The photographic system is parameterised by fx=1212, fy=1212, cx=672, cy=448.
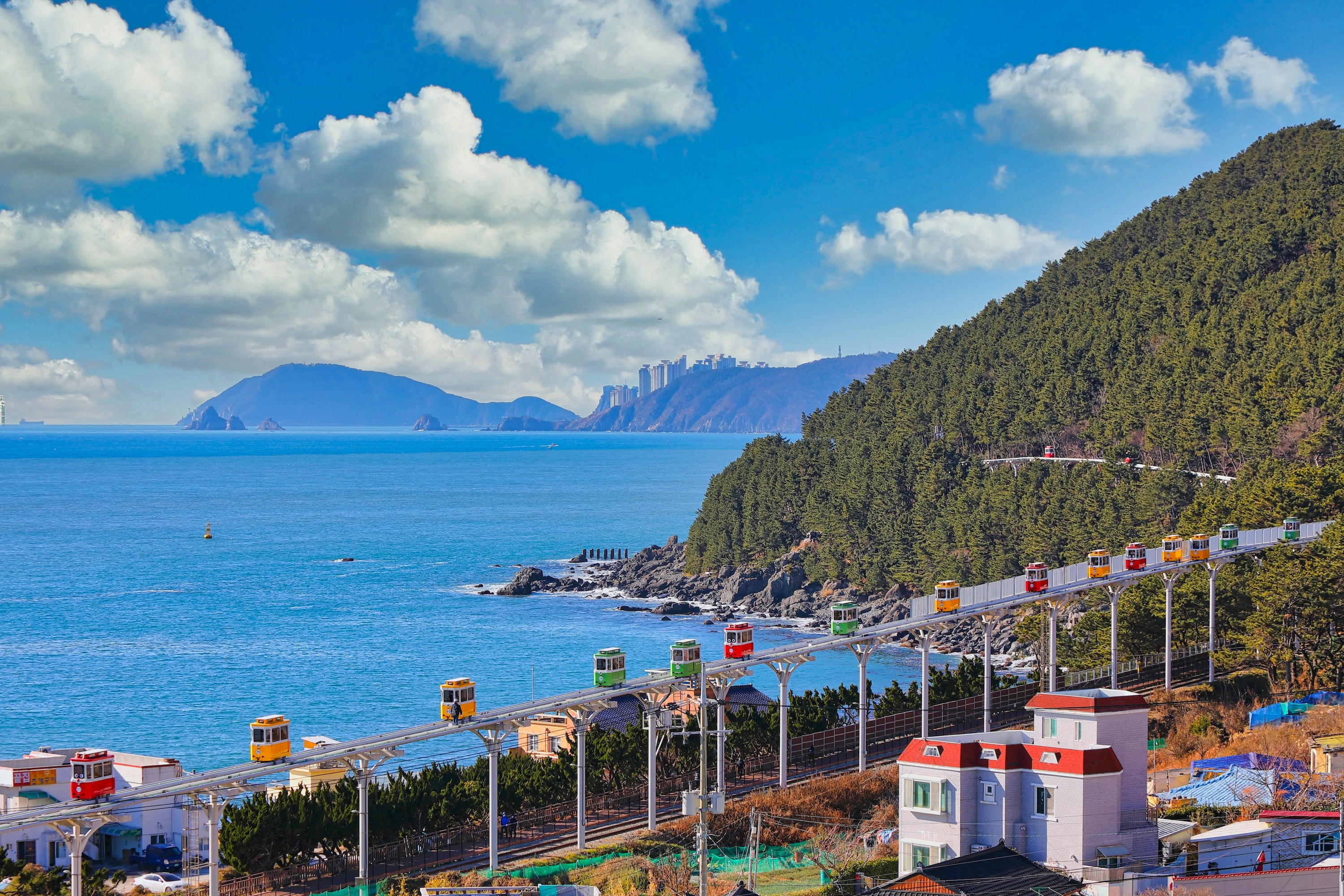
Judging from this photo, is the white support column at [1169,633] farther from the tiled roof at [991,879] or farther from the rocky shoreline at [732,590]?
the rocky shoreline at [732,590]

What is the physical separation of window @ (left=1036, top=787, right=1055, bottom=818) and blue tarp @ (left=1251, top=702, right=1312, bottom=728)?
15.4 m

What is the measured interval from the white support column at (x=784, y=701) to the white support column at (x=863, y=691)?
1665 millimetres

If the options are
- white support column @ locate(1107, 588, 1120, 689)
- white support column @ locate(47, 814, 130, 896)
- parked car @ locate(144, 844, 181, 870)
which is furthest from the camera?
white support column @ locate(1107, 588, 1120, 689)

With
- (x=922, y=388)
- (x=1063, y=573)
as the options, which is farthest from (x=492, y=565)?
(x=1063, y=573)

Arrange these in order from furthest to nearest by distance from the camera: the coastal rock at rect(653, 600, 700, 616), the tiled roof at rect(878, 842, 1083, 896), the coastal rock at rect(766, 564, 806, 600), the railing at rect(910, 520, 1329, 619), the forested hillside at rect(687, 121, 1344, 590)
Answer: the coastal rock at rect(766, 564, 806, 600) → the coastal rock at rect(653, 600, 700, 616) → the forested hillside at rect(687, 121, 1344, 590) → the railing at rect(910, 520, 1329, 619) → the tiled roof at rect(878, 842, 1083, 896)

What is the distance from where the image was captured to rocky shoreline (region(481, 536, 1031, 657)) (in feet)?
285

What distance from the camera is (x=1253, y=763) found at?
30.9 metres

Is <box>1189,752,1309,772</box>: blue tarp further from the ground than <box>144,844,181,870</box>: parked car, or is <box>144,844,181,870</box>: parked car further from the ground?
<box>1189,752,1309,772</box>: blue tarp

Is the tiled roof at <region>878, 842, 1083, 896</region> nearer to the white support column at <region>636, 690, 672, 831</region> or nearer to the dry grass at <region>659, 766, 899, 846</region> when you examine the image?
the dry grass at <region>659, 766, 899, 846</region>

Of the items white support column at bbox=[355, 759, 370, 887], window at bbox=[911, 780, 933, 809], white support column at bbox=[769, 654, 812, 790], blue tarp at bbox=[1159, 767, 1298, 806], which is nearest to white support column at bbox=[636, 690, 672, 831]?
white support column at bbox=[769, 654, 812, 790]

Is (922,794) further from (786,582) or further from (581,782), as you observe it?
(786,582)

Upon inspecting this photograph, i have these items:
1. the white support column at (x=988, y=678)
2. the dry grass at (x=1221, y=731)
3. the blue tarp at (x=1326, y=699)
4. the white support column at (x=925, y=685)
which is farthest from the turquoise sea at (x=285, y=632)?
the blue tarp at (x=1326, y=699)

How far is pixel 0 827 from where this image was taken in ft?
73.6

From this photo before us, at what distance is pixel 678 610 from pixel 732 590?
6.35m
